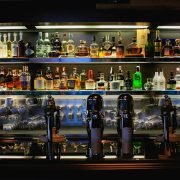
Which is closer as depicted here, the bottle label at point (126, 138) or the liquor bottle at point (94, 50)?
the bottle label at point (126, 138)

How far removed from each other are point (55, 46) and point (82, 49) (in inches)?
11.3

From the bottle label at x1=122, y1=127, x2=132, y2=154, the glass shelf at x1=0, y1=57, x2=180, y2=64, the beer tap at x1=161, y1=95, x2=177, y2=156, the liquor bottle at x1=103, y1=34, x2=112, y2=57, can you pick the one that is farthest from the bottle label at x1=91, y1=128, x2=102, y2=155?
the liquor bottle at x1=103, y1=34, x2=112, y2=57

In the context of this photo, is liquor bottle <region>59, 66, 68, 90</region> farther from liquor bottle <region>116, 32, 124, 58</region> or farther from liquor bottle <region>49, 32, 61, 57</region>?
liquor bottle <region>116, 32, 124, 58</region>

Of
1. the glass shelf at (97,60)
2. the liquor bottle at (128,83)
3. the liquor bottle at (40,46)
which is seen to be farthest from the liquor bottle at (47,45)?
the liquor bottle at (128,83)

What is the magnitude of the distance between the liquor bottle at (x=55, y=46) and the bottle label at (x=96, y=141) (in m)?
1.83

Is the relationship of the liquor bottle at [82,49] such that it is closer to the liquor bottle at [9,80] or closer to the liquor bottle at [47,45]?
the liquor bottle at [47,45]

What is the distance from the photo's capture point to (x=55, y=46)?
3.84 m

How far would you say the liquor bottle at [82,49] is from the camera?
3.74 metres

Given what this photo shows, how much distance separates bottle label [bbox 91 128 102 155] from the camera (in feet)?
6.53

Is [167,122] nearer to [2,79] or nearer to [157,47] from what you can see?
[157,47]

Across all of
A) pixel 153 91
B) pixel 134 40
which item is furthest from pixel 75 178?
pixel 134 40

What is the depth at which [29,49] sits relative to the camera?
379 centimetres

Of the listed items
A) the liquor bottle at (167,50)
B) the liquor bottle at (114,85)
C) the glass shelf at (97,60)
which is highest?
the liquor bottle at (167,50)
